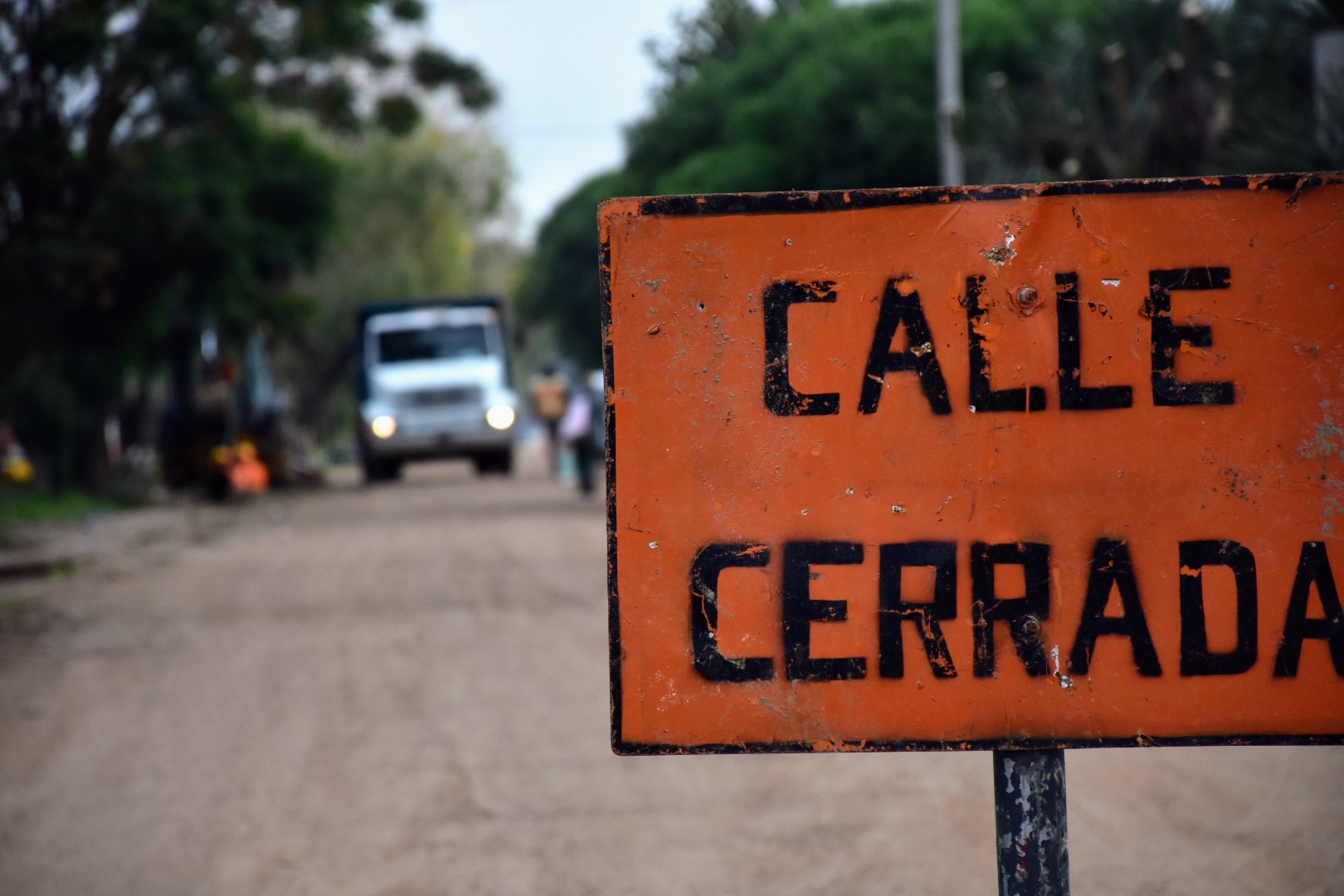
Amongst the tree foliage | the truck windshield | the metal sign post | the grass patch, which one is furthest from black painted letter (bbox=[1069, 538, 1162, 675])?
the truck windshield

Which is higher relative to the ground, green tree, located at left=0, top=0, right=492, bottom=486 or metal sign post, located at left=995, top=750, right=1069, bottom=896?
green tree, located at left=0, top=0, right=492, bottom=486

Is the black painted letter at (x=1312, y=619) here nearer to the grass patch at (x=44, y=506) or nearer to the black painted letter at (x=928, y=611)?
the black painted letter at (x=928, y=611)

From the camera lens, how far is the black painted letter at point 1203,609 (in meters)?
2.32

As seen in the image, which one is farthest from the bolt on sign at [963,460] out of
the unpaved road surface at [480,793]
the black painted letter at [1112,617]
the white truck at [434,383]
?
the white truck at [434,383]

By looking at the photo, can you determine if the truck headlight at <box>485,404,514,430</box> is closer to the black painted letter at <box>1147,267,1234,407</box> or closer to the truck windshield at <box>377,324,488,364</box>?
the truck windshield at <box>377,324,488,364</box>

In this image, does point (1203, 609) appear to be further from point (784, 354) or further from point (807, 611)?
point (784, 354)

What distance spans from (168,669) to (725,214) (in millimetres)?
7184

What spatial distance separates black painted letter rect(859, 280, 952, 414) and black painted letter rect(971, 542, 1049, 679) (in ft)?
0.72

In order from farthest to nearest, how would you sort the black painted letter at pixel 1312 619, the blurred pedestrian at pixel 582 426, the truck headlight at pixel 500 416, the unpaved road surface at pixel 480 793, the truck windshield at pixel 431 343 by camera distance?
the truck windshield at pixel 431 343 < the truck headlight at pixel 500 416 < the blurred pedestrian at pixel 582 426 < the unpaved road surface at pixel 480 793 < the black painted letter at pixel 1312 619

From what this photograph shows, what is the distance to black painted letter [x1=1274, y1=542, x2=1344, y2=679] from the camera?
2295 mm

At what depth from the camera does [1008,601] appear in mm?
2348

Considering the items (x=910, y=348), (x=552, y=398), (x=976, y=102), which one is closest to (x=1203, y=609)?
(x=910, y=348)

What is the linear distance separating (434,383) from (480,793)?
914 inches

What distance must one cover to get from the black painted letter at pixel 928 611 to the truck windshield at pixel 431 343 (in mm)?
27434
